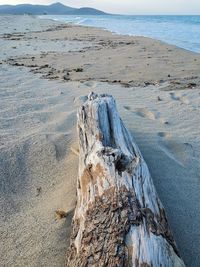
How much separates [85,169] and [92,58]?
6801mm

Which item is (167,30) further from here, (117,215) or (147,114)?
(117,215)

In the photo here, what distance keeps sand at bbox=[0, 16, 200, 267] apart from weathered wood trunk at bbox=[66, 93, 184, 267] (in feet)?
1.20

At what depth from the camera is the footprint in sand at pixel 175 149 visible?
3.47m

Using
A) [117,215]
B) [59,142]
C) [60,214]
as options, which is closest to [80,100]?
[59,142]

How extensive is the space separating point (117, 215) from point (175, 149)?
183 centimetres

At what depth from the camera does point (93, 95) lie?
11.5 ft

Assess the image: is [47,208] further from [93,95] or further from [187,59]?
[187,59]

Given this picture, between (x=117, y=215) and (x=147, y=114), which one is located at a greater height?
(x=117, y=215)

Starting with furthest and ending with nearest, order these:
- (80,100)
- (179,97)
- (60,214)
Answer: (179,97), (80,100), (60,214)

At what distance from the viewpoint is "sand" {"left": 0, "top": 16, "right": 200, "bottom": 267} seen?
2.48 m

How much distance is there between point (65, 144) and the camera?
367 cm

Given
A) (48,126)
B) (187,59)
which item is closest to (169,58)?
(187,59)

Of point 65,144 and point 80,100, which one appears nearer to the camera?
point 65,144

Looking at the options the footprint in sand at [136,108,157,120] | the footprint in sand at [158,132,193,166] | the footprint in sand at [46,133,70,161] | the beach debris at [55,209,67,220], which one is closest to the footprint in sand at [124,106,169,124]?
the footprint in sand at [136,108,157,120]
